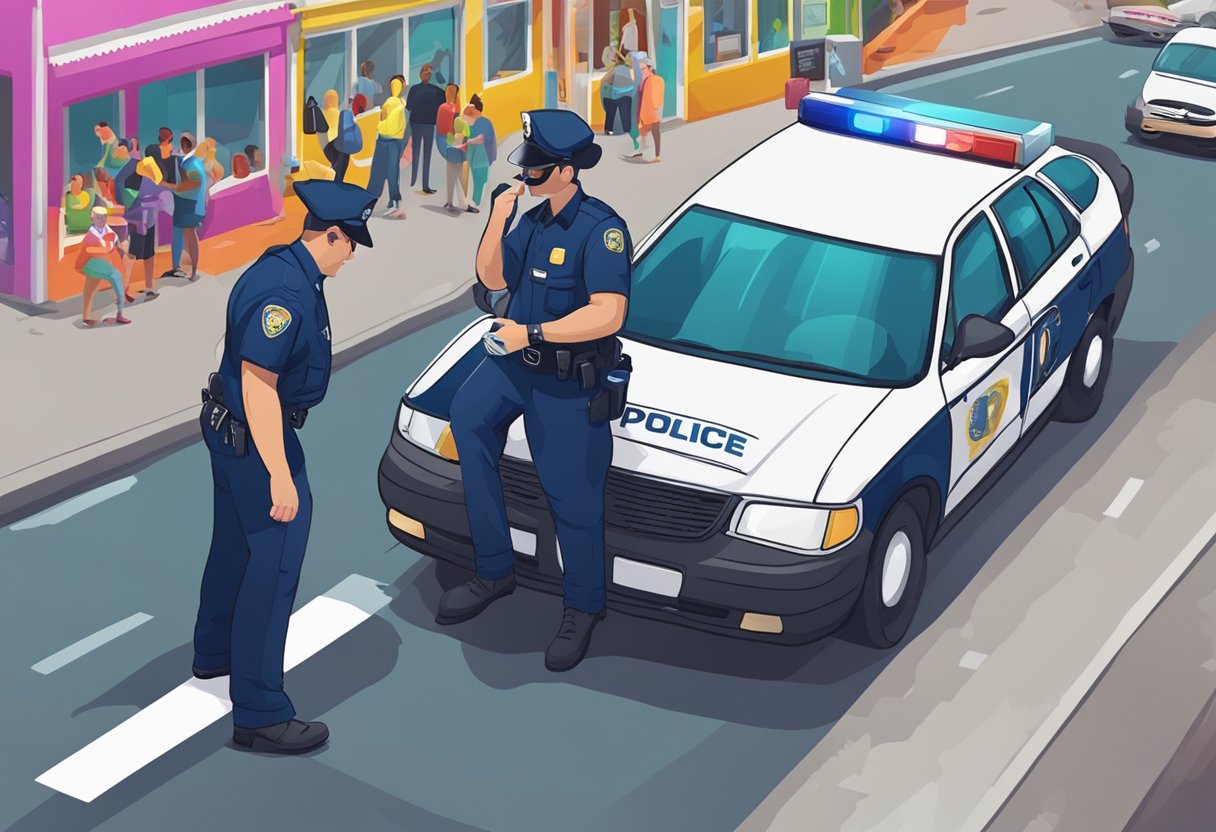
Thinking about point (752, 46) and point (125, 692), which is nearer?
point (125, 692)

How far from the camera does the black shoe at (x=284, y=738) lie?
6547 mm

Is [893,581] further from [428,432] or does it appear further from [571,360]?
[428,432]

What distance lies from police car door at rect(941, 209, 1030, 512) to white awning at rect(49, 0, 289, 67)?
25.5 ft

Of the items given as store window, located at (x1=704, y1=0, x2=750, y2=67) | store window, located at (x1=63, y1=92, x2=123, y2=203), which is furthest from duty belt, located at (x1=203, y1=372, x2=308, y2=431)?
store window, located at (x1=704, y1=0, x2=750, y2=67)

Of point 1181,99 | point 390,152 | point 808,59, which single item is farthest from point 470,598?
point 808,59

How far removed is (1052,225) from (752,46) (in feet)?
47.3

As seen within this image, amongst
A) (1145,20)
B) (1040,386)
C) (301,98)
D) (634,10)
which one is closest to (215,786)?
(1040,386)

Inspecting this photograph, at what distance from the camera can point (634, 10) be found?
20.9 m

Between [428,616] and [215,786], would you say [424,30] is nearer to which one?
[428,616]

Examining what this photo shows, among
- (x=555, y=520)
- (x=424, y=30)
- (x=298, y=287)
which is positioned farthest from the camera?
(x=424, y=30)

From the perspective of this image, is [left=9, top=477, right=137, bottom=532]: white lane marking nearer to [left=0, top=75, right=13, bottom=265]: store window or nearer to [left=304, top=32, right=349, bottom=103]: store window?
[left=0, top=75, right=13, bottom=265]: store window

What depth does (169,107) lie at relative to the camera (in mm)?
14195

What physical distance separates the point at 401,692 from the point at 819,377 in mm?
2237

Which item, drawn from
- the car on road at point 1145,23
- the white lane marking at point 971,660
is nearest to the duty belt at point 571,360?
the white lane marking at point 971,660
